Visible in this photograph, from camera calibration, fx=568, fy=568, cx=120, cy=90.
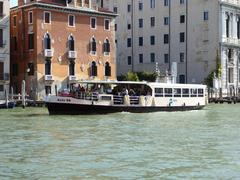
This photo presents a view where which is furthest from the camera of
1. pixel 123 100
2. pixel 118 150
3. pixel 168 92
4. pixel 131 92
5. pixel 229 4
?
pixel 229 4

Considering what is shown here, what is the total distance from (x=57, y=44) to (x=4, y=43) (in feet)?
13.3

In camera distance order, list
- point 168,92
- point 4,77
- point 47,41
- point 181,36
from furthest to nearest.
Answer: point 181,36 < point 47,41 < point 4,77 < point 168,92

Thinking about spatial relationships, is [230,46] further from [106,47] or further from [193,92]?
[193,92]

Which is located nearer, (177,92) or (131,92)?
(131,92)

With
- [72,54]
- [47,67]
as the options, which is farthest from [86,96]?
[72,54]

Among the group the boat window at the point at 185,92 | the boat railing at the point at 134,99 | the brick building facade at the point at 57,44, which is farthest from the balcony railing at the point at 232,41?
the boat railing at the point at 134,99

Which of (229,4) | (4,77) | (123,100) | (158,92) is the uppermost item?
(229,4)

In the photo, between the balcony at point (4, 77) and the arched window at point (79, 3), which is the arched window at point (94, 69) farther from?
the balcony at point (4, 77)

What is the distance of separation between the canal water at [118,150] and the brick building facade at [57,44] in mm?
19136

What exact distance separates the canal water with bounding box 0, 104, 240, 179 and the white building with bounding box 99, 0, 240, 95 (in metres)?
30.6

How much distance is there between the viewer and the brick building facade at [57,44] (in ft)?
137

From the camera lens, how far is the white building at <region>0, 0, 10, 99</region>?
134 ft

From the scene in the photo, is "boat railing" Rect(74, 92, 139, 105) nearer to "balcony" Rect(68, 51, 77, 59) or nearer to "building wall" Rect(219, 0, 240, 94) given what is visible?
"balcony" Rect(68, 51, 77, 59)

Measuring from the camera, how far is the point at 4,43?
41.2 metres
